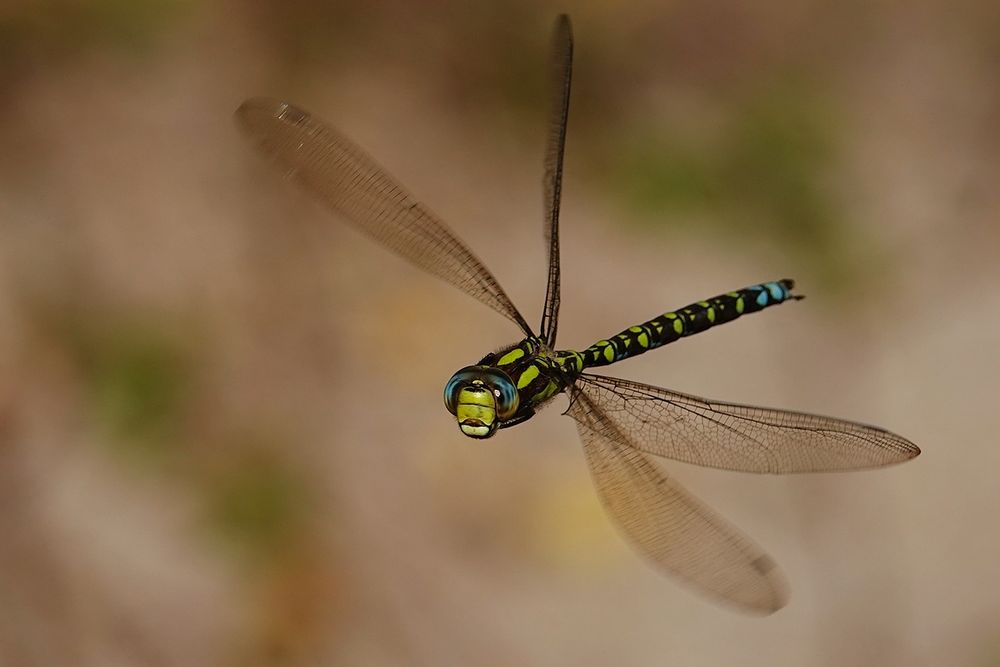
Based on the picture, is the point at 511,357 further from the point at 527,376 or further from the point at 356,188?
the point at 356,188

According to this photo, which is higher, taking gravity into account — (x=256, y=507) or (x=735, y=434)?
(x=735, y=434)

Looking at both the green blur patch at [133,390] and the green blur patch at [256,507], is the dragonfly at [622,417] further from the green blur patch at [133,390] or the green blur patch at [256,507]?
the green blur patch at [133,390]

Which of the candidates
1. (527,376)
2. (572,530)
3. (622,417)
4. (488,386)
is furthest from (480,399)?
Result: (572,530)

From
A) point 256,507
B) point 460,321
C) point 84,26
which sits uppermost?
point 84,26

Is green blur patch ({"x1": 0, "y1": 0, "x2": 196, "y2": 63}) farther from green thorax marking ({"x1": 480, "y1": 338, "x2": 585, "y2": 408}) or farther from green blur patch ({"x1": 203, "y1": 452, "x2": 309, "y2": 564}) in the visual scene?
green thorax marking ({"x1": 480, "y1": 338, "x2": 585, "y2": 408})

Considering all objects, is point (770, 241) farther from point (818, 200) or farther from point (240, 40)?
point (240, 40)

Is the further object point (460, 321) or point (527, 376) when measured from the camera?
point (460, 321)
